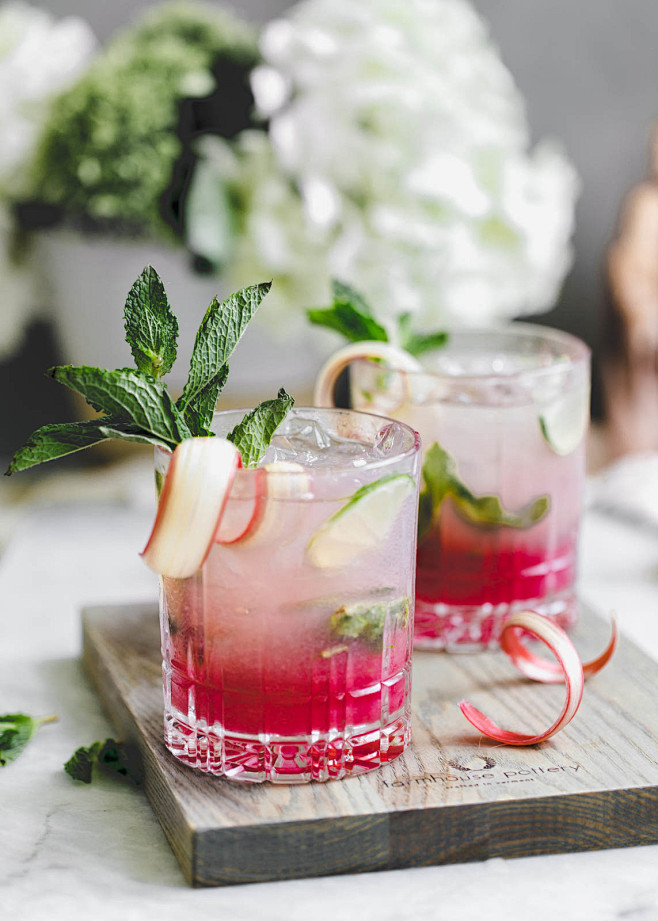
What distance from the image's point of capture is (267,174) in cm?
188

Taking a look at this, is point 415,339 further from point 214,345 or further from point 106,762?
point 106,762

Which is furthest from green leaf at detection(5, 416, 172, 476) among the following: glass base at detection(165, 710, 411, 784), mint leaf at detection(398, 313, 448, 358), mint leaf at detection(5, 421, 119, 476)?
mint leaf at detection(398, 313, 448, 358)

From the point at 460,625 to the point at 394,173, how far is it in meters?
0.79

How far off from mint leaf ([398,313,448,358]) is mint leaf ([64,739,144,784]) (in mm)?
537

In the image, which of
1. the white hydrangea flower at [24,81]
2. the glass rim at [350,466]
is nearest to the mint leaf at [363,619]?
the glass rim at [350,466]

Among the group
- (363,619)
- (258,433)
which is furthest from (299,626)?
(258,433)

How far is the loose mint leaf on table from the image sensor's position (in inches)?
38.8

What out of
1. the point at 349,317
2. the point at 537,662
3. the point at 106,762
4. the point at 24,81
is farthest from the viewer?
the point at 24,81

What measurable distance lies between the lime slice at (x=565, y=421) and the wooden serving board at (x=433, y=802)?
28cm

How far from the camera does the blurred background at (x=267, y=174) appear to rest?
1.79 m

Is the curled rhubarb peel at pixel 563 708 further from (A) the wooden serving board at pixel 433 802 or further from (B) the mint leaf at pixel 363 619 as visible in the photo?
(B) the mint leaf at pixel 363 619

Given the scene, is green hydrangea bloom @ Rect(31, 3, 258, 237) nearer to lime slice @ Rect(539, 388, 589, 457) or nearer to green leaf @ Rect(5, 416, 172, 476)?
lime slice @ Rect(539, 388, 589, 457)

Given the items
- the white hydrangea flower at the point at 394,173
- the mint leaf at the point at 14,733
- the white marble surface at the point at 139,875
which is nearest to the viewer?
the white marble surface at the point at 139,875

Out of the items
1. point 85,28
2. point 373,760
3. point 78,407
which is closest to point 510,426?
point 373,760
